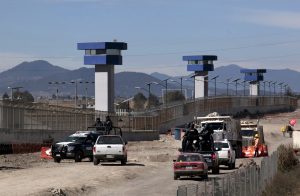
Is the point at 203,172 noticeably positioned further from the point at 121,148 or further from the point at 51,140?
the point at 51,140

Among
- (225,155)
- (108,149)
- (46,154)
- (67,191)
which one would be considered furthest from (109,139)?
(67,191)

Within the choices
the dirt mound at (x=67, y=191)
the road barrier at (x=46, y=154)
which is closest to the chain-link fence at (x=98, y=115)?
the road barrier at (x=46, y=154)

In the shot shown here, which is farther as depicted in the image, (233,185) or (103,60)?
(103,60)

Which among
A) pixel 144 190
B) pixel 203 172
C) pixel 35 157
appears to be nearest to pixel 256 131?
pixel 35 157

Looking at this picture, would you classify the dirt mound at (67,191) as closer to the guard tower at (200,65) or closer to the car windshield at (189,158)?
the car windshield at (189,158)

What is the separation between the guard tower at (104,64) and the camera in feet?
371

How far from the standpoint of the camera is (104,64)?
115812 mm

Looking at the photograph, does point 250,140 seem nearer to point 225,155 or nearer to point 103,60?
point 225,155

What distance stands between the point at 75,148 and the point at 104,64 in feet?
222

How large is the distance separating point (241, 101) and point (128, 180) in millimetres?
138403

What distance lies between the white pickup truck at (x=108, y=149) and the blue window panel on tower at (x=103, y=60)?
7052 cm

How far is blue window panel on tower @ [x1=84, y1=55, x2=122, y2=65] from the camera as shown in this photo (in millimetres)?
115562

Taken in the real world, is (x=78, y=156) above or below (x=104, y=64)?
below

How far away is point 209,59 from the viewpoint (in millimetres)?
169250
